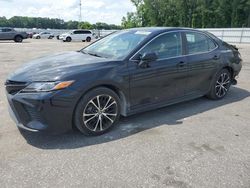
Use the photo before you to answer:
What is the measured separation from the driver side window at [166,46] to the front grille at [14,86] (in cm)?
187

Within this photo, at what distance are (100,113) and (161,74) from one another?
1.26m

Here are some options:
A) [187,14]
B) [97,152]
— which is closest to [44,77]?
[97,152]

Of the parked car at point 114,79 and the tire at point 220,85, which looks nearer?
the parked car at point 114,79

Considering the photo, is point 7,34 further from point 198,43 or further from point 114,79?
point 114,79

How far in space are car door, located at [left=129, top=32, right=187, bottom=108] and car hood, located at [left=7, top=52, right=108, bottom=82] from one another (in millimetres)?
630

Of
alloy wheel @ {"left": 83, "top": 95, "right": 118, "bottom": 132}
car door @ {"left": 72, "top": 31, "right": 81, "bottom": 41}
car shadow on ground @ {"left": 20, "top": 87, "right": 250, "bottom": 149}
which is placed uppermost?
alloy wheel @ {"left": 83, "top": 95, "right": 118, "bottom": 132}

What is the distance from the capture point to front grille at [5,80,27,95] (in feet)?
11.6

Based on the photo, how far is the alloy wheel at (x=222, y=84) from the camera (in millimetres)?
5645

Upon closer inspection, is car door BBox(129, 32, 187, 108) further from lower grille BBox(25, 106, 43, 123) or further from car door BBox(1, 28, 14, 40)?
car door BBox(1, 28, 14, 40)

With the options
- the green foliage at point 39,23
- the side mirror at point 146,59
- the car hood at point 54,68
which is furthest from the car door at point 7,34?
the green foliage at point 39,23

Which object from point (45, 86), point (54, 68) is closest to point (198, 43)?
point (54, 68)

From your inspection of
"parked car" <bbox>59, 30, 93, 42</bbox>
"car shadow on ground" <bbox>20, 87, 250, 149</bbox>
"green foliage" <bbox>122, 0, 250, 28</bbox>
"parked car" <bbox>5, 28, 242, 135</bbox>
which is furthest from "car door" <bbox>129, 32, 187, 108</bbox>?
"green foliage" <bbox>122, 0, 250, 28</bbox>

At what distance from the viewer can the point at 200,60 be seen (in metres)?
5.06

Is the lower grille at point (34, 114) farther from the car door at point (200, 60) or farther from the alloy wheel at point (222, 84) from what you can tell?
the alloy wheel at point (222, 84)
